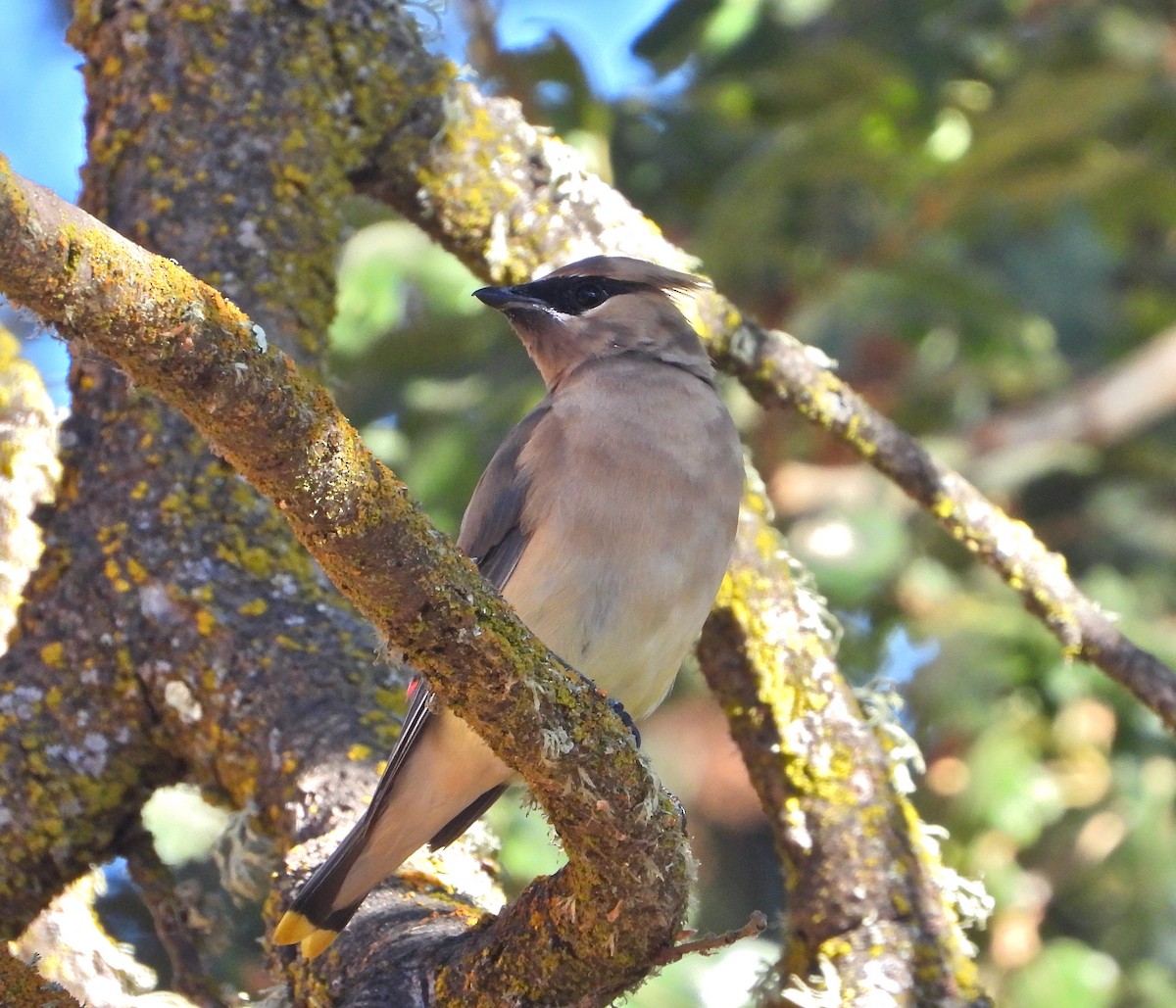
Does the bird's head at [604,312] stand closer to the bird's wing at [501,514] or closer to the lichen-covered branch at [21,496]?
the bird's wing at [501,514]

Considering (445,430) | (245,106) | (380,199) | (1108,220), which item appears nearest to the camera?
(245,106)

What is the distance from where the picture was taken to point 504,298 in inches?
156

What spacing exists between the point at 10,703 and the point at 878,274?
3.39 metres

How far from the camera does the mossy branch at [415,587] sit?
204cm

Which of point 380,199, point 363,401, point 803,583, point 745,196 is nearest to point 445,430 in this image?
point 363,401

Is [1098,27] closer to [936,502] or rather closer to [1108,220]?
[1108,220]

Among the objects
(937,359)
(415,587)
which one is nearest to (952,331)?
(937,359)

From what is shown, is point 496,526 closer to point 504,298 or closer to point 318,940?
point 504,298

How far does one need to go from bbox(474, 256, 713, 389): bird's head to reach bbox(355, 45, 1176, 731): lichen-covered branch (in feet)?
0.24

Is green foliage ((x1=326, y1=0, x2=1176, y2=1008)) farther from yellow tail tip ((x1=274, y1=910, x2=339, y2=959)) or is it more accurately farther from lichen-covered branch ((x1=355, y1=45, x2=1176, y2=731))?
yellow tail tip ((x1=274, y1=910, x2=339, y2=959))

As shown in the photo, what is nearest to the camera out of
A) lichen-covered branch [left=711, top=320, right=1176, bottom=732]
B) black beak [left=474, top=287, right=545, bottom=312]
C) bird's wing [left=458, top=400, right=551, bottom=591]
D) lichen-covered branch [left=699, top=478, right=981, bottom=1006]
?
lichen-covered branch [left=699, top=478, right=981, bottom=1006]

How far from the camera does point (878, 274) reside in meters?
5.85

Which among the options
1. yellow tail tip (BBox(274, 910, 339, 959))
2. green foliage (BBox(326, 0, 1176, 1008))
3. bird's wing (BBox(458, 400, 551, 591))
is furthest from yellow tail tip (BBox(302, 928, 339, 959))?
green foliage (BBox(326, 0, 1176, 1008))

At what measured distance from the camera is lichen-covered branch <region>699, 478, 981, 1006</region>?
3.44 meters
